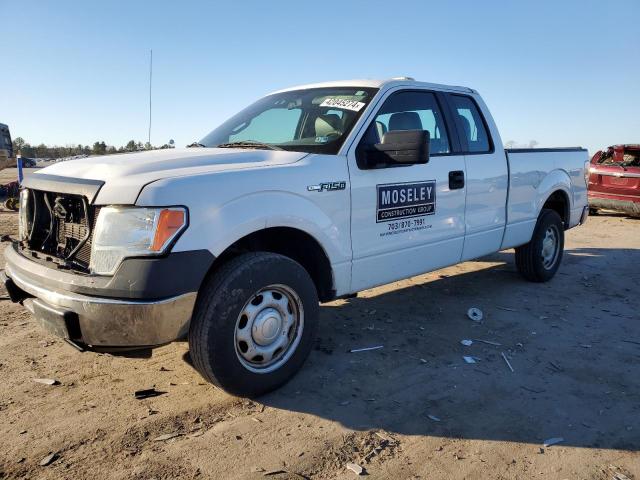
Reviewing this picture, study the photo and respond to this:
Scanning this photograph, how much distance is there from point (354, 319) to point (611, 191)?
370 inches

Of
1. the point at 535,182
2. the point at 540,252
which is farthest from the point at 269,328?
the point at 540,252

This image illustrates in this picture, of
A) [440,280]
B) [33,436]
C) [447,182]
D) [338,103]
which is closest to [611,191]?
[440,280]

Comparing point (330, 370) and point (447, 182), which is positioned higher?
point (447, 182)

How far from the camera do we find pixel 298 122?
3988 mm

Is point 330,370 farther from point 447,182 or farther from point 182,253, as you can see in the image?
point 447,182

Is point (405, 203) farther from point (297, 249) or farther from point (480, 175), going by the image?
point (480, 175)

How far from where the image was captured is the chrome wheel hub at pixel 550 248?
5950mm

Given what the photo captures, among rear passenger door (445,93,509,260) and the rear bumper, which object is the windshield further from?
the rear bumper

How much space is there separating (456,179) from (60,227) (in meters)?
3.03

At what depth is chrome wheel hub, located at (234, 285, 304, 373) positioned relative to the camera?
2977 mm

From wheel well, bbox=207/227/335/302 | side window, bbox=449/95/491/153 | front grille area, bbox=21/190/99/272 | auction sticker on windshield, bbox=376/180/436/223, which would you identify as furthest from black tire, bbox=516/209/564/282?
front grille area, bbox=21/190/99/272

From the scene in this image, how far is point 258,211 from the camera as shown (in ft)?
9.52

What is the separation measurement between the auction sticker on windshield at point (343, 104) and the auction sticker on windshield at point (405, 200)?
2.06 feet

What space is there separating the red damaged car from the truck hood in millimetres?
10296
